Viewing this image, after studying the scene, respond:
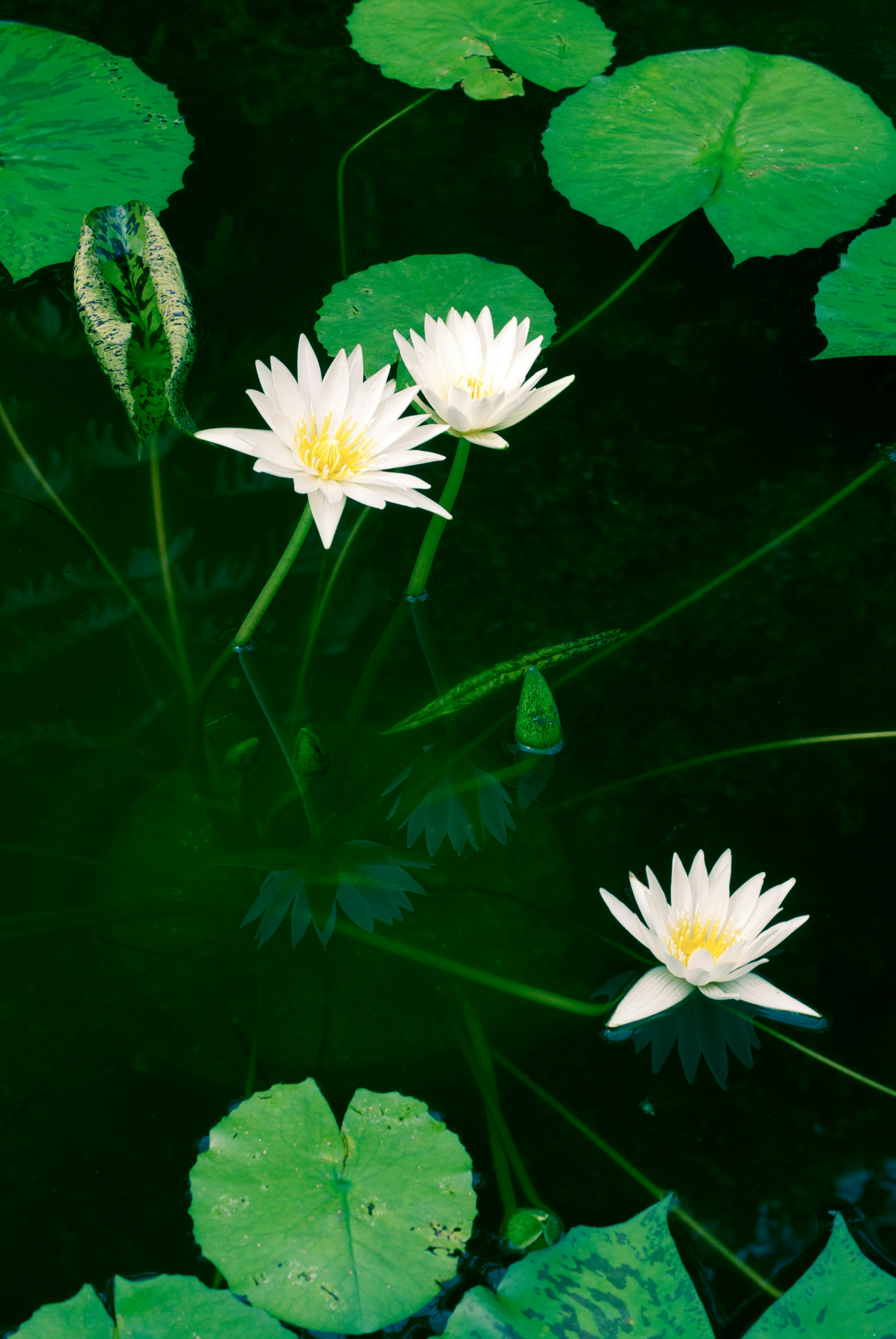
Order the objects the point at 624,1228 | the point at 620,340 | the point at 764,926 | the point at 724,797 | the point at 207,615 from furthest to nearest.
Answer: the point at 620,340
the point at 207,615
the point at 724,797
the point at 764,926
the point at 624,1228

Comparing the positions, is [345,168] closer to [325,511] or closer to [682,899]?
[325,511]

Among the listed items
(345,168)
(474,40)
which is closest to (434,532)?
(345,168)

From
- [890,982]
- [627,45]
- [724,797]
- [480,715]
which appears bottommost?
[890,982]

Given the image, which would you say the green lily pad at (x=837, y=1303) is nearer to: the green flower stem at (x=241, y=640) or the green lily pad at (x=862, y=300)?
the green flower stem at (x=241, y=640)

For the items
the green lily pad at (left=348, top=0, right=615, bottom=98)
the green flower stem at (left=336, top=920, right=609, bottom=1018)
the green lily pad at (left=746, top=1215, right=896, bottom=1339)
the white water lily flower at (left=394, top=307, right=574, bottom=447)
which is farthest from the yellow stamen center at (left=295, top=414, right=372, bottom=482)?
the green lily pad at (left=348, top=0, right=615, bottom=98)

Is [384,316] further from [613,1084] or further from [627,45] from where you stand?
[613,1084]

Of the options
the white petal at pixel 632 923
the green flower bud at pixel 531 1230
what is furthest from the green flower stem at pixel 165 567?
the green flower bud at pixel 531 1230

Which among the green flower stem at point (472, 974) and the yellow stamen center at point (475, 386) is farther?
the yellow stamen center at point (475, 386)

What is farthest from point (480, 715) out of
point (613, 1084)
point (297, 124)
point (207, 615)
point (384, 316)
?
point (297, 124)
